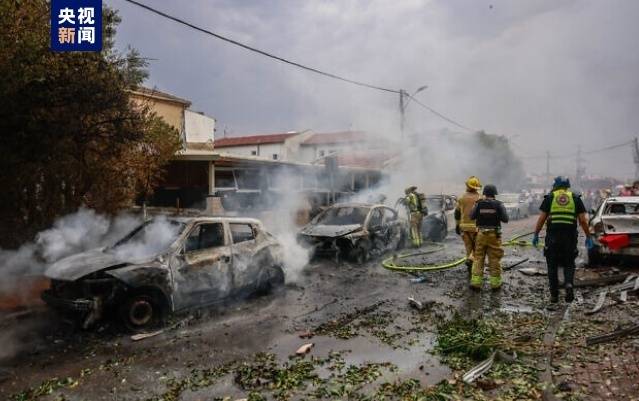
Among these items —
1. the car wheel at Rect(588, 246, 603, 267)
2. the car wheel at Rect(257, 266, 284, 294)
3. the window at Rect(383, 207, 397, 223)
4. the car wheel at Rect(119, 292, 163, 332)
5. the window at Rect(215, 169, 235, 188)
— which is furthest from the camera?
the window at Rect(215, 169, 235, 188)

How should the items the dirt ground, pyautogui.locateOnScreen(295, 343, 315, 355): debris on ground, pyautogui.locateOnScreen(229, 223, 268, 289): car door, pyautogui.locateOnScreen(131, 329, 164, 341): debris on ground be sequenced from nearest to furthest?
the dirt ground, pyautogui.locateOnScreen(295, 343, 315, 355): debris on ground, pyautogui.locateOnScreen(131, 329, 164, 341): debris on ground, pyautogui.locateOnScreen(229, 223, 268, 289): car door

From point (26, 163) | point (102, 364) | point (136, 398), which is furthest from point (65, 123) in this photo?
point (136, 398)

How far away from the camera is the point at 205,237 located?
6953 mm

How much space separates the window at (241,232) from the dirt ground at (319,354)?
3.48ft

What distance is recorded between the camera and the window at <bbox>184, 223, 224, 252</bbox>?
22.0 feet

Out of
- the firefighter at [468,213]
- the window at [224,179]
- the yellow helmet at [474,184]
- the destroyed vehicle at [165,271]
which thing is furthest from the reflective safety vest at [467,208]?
the window at [224,179]

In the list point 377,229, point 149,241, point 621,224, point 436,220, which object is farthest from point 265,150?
point 149,241

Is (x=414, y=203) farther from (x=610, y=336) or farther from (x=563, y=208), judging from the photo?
(x=610, y=336)

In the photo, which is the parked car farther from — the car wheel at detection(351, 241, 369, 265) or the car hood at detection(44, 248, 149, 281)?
the car hood at detection(44, 248, 149, 281)

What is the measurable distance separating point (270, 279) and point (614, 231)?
7149 millimetres

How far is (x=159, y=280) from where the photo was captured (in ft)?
19.8

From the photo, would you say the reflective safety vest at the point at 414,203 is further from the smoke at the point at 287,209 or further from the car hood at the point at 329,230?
the smoke at the point at 287,209

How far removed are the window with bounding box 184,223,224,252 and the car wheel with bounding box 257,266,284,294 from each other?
110cm

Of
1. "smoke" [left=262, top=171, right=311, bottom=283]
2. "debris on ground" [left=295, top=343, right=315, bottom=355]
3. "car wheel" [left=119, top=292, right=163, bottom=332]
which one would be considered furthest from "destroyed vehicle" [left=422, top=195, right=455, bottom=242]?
"car wheel" [left=119, top=292, right=163, bottom=332]
